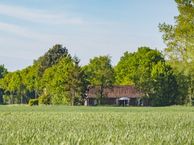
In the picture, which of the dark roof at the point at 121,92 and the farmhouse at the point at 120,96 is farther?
the farmhouse at the point at 120,96

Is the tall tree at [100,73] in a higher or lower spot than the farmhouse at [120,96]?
higher

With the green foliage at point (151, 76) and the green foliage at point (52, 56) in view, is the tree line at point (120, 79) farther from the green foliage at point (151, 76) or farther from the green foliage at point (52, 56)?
the green foliage at point (52, 56)

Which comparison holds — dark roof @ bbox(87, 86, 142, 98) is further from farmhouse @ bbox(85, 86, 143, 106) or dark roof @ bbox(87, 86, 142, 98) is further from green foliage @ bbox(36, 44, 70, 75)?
green foliage @ bbox(36, 44, 70, 75)

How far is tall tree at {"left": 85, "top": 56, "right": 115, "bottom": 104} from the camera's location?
106062 mm

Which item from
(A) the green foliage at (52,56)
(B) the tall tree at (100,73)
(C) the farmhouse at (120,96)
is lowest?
(C) the farmhouse at (120,96)

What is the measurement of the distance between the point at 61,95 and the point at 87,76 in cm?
789

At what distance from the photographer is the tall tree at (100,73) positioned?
4176 inches

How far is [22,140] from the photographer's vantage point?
9555 mm

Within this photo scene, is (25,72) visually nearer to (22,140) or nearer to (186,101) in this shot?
(186,101)

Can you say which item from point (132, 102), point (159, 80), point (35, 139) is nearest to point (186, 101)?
point (159, 80)

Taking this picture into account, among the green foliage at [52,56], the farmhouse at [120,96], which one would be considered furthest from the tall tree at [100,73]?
the green foliage at [52,56]

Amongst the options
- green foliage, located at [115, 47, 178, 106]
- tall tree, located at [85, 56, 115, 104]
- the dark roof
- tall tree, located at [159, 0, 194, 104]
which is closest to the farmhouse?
the dark roof

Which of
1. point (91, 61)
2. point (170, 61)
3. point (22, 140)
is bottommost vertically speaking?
point (22, 140)

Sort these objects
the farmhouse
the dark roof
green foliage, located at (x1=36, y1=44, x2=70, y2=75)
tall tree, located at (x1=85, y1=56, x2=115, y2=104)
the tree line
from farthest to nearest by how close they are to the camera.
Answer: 1. green foliage, located at (x1=36, y1=44, x2=70, y2=75)
2. the farmhouse
3. the dark roof
4. tall tree, located at (x1=85, y1=56, x2=115, y2=104)
5. the tree line
